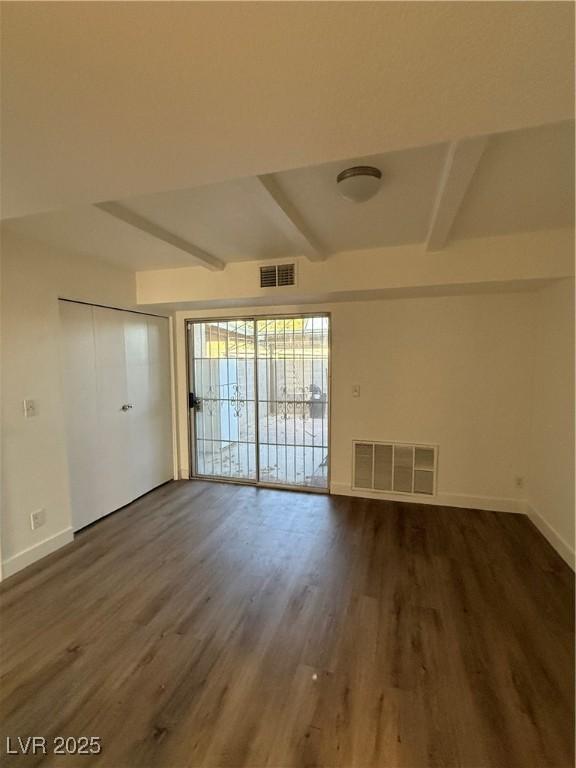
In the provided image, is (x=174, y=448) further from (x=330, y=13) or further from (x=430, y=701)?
(x=330, y=13)

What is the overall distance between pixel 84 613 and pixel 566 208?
387cm

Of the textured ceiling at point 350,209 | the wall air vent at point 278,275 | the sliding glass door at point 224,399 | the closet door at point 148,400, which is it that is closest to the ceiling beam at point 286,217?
the textured ceiling at point 350,209

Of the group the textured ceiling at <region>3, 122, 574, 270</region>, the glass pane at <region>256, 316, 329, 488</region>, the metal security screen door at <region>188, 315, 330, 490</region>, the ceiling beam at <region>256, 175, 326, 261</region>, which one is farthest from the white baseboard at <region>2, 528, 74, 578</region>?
the ceiling beam at <region>256, 175, 326, 261</region>

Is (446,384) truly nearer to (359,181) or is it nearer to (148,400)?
(359,181)

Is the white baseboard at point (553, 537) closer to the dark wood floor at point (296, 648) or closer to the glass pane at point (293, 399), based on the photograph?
the dark wood floor at point (296, 648)

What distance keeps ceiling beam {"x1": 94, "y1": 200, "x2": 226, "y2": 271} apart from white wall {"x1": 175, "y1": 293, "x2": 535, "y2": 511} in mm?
1082

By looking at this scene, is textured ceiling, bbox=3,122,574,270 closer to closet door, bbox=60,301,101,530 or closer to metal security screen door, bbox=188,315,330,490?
closet door, bbox=60,301,101,530

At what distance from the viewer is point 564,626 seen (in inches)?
74.2

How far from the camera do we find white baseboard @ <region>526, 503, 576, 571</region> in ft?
7.95

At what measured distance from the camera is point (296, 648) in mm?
1751

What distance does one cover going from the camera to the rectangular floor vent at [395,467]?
11.5 ft

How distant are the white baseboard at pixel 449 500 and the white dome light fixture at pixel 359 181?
293cm

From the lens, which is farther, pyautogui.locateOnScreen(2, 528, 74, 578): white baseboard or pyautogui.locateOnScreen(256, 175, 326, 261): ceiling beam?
pyautogui.locateOnScreen(2, 528, 74, 578): white baseboard

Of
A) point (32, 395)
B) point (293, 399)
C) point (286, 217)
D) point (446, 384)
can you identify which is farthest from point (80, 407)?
point (446, 384)
